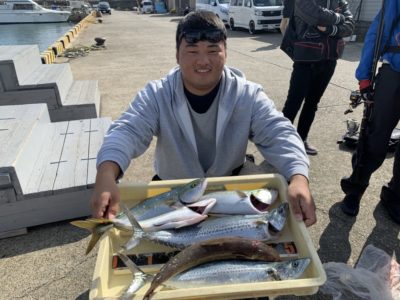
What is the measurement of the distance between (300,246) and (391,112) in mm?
1870

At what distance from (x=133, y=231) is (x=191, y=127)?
0.87 metres

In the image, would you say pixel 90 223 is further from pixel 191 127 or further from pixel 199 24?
pixel 199 24

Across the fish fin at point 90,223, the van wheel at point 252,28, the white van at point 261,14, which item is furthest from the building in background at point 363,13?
the fish fin at point 90,223

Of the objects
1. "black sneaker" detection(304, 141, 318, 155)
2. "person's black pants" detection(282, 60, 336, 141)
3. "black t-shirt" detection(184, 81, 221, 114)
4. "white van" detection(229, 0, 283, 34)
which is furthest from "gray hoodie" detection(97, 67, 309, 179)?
"white van" detection(229, 0, 283, 34)

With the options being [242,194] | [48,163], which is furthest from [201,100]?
[48,163]

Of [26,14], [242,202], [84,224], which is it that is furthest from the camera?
[26,14]

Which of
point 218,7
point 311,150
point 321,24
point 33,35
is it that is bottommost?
point 33,35

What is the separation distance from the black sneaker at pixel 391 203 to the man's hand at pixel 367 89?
1.01 m

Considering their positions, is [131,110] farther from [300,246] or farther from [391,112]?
[391,112]

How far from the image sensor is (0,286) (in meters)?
2.57

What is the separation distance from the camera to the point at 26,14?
1806 inches

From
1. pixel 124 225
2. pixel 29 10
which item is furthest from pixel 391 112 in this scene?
pixel 29 10

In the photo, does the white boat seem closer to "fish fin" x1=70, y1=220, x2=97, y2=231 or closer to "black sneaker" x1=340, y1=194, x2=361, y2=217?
"black sneaker" x1=340, y1=194, x2=361, y2=217

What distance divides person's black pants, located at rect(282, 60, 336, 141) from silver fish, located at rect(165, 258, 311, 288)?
Result: 3.14 meters
